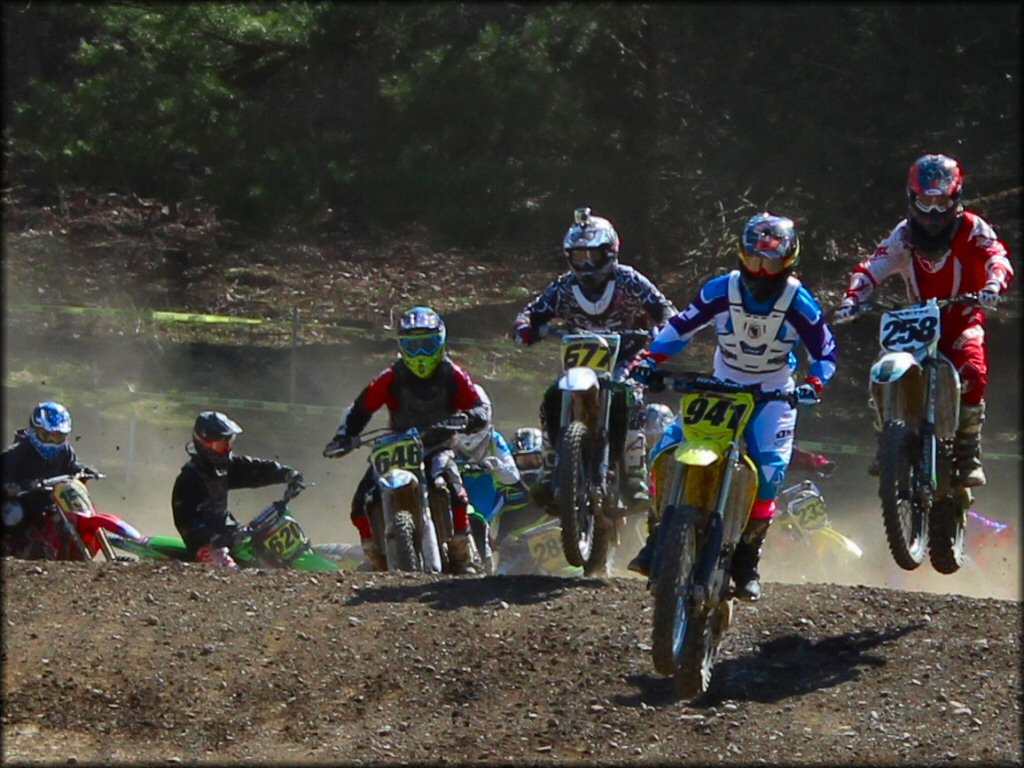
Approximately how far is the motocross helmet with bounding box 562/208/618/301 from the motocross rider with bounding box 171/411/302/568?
3119mm

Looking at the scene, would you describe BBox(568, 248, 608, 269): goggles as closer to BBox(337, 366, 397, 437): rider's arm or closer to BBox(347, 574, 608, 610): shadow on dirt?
BBox(337, 366, 397, 437): rider's arm

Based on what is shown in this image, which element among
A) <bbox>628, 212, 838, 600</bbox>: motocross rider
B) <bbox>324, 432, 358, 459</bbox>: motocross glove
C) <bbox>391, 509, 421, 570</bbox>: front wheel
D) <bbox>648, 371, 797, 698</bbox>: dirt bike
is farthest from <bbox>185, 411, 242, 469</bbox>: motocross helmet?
<bbox>648, 371, 797, 698</bbox>: dirt bike

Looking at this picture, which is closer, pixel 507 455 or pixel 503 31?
pixel 507 455

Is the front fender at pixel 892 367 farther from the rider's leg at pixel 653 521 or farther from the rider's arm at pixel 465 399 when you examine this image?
the rider's arm at pixel 465 399

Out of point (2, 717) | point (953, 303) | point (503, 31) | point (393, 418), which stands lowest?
point (2, 717)

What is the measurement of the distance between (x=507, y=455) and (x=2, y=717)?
190 inches

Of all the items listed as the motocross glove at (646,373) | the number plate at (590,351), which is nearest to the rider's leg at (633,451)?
the number plate at (590,351)

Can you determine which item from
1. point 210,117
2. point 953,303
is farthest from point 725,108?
point 953,303

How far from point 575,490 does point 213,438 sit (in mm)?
4013

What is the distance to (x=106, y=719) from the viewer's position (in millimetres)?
8727

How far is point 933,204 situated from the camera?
381 inches

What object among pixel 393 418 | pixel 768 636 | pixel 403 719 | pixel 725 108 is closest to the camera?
pixel 403 719

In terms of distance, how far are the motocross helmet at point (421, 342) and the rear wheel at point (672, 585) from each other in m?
4.30

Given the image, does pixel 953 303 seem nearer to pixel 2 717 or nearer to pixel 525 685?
pixel 525 685
